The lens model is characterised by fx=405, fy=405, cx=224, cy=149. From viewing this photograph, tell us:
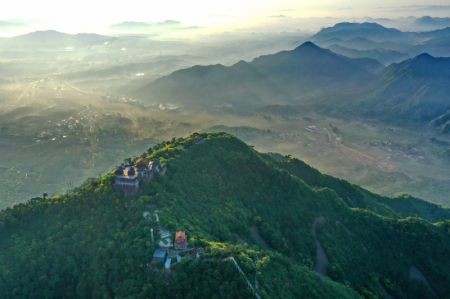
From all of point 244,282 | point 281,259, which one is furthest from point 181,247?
point 281,259

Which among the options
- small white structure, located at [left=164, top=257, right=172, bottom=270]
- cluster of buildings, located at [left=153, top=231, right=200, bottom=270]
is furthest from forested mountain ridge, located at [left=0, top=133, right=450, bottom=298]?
cluster of buildings, located at [left=153, top=231, right=200, bottom=270]

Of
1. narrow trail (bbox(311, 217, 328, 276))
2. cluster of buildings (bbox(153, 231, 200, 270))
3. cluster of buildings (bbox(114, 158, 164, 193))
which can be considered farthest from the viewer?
narrow trail (bbox(311, 217, 328, 276))

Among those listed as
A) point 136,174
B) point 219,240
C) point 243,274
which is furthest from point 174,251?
point 136,174

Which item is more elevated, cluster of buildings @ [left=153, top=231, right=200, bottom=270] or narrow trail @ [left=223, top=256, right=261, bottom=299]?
cluster of buildings @ [left=153, top=231, right=200, bottom=270]

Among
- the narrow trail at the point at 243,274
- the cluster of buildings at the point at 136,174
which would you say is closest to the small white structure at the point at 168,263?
the narrow trail at the point at 243,274

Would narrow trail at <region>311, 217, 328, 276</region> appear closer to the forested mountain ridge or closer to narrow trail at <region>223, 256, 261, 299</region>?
the forested mountain ridge

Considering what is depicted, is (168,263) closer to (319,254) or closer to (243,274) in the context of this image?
(243,274)
